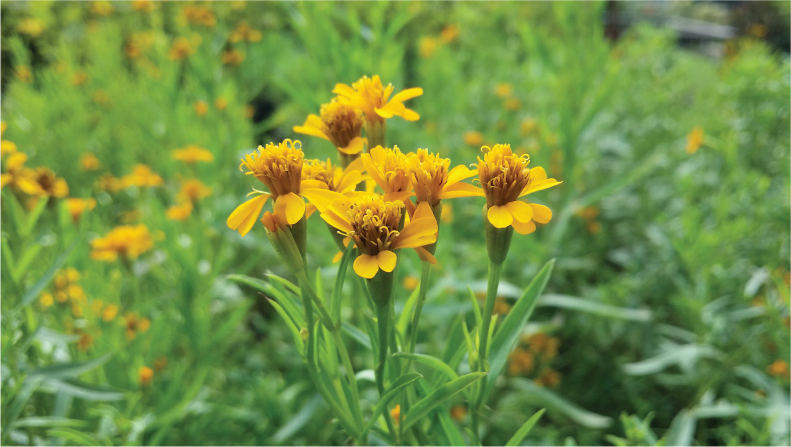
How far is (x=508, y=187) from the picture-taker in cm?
51

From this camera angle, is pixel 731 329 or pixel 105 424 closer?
pixel 105 424

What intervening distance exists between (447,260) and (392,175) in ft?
3.32

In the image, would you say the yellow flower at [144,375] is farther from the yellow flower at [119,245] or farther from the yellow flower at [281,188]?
the yellow flower at [281,188]

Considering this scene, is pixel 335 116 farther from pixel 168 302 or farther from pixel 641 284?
pixel 641 284

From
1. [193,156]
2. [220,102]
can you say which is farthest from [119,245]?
[220,102]

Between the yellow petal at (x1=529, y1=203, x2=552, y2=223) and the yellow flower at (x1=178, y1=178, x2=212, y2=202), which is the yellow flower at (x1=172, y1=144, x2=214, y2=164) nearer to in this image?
the yellow flower at (x1=178, y1=178, x2=212, y2=202)

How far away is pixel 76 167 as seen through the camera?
2.39 metres

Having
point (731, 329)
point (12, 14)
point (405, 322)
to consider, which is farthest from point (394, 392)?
point (12, 14)

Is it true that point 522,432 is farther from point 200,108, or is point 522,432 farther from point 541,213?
point 200,108

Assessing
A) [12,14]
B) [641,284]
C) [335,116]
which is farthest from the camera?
[12,14]

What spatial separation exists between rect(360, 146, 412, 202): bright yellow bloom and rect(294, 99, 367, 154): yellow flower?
0.09 metres

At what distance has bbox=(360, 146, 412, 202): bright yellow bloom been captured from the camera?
0.49 m

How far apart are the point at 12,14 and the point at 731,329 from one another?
239 inches

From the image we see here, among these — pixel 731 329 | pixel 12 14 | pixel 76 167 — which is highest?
pixel 12 14
